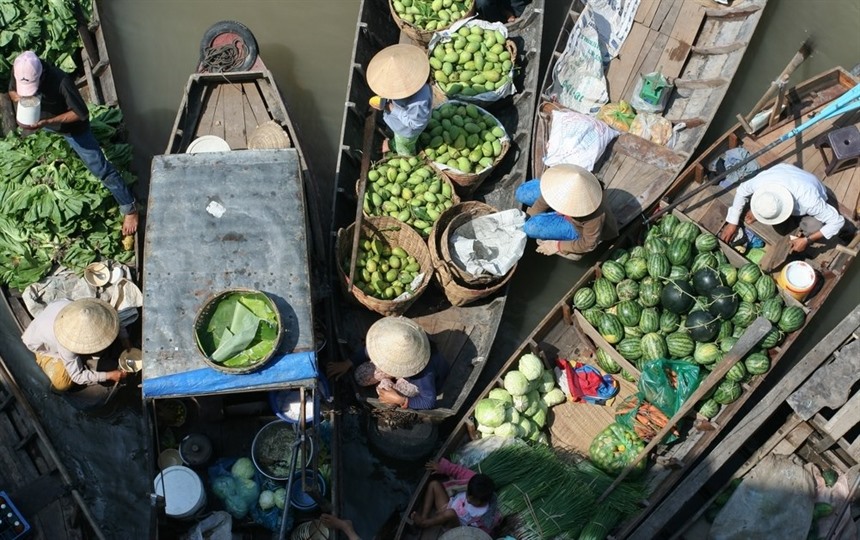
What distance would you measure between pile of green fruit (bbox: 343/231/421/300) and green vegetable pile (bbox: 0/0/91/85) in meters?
4.09

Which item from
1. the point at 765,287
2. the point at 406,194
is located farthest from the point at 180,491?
the point at 765,287

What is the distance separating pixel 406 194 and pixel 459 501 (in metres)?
2.89

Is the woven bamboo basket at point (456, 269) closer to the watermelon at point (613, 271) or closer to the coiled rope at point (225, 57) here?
the watermelon at point (613, 271)

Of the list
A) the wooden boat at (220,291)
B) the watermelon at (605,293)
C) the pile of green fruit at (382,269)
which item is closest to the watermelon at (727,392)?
the watermelon at (605,293)

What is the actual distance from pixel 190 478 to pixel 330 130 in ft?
15.6

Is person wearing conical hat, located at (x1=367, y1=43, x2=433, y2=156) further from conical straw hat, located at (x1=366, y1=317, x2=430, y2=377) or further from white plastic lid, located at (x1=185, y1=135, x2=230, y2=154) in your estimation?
conical straw hat, located at (x1=366, y1=317, x2=430, y2=377)

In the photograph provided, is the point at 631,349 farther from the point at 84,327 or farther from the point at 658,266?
the point at 84,327

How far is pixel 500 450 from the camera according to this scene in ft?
20.3

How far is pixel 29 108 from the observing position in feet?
19.5

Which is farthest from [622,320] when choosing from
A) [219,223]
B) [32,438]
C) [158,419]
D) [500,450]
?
[32,438]

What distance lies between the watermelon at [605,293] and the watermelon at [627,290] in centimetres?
5

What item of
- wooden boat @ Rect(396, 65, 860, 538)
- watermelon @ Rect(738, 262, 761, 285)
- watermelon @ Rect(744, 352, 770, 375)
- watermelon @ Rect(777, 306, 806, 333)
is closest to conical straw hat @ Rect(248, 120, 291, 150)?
wooden boat @ Rect(396, 65, 860, 538)

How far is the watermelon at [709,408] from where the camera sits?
21.9 ft

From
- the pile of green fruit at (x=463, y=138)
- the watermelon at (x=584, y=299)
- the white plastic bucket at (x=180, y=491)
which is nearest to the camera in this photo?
the white plastic bucket at (x=180, y=491)
